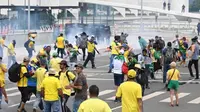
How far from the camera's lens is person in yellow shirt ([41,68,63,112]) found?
1452 centimetres

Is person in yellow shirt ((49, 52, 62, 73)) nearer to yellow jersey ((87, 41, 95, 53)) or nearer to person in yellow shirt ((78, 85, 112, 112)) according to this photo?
person in yellow shirt ((78, 85, 112, 112))

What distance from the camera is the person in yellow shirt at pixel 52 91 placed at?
47.6 ft

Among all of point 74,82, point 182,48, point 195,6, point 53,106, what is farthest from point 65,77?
point 195,6

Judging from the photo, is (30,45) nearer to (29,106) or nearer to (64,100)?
(29,106)

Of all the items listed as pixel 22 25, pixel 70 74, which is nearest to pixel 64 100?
pixel 70 74

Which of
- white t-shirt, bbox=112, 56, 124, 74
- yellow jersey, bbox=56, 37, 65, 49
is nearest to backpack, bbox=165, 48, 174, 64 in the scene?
white t-shirt, bbox=112, 56, 124, 74

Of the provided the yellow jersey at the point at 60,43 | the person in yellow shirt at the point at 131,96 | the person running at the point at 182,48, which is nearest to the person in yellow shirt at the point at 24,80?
the person in yellow shirt at the point at 131,96

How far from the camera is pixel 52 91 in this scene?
14.5 m

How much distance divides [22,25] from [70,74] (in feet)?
131

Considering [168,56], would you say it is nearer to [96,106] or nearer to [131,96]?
[131,96]

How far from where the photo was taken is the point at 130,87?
12.5 metres

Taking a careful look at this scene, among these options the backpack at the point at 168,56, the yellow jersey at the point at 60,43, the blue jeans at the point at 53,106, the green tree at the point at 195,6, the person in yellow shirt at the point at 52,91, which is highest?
the green tree at the point at 195,6

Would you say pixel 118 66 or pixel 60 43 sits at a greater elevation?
pixel 60 43

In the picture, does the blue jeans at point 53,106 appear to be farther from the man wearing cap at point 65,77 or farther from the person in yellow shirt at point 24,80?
the person in yellow shirt at point 24,80
